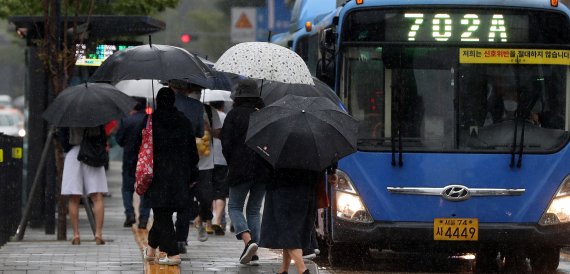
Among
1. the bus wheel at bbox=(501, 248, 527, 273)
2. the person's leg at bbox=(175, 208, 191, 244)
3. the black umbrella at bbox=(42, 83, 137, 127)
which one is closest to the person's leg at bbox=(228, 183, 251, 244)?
the person's leg at bbox=(175, 208, 191, 244)

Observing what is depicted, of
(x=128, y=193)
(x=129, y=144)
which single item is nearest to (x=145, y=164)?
(x=129, y=144)

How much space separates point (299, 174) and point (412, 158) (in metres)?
2.27

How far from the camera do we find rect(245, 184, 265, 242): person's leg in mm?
12461

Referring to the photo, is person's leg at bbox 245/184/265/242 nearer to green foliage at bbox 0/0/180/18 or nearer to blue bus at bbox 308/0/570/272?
blue bus at bbox 308/0/570/272

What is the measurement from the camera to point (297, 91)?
40.8 ft

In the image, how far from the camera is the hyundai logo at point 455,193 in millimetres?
12781

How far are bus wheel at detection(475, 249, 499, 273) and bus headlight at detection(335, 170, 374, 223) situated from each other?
1639 mm

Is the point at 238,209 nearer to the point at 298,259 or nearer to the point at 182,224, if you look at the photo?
the point at 182,224

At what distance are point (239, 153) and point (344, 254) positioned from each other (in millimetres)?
2250

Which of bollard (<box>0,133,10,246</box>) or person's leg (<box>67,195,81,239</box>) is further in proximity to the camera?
person's leg (<box>67,195,81,239</box>)

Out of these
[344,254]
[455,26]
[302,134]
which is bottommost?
[344,254]

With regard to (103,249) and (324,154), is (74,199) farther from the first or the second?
(324,154)

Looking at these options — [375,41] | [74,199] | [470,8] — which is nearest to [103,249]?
[74,199]

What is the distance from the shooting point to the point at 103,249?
14.1m
